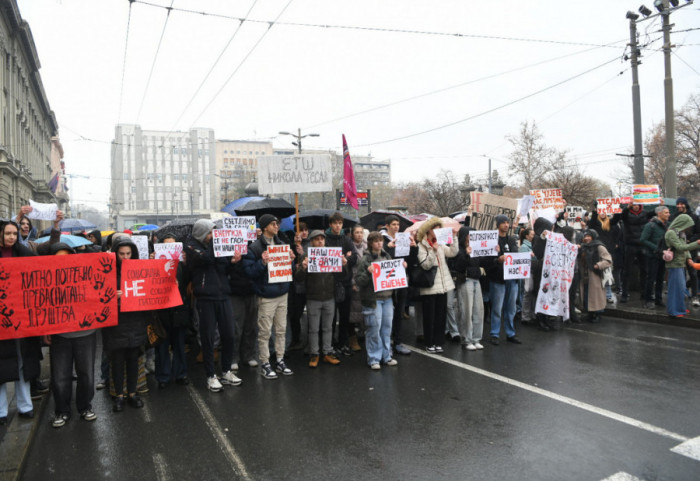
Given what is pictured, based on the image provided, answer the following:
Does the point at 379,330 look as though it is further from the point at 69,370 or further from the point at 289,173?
the point at 69,370

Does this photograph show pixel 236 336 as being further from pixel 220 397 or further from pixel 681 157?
pixel 681 157

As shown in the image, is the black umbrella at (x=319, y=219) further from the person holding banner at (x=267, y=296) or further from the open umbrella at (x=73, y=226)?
the open umbrella at (x=73, y=226)

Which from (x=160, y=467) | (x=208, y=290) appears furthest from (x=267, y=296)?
(x=160, y=467)

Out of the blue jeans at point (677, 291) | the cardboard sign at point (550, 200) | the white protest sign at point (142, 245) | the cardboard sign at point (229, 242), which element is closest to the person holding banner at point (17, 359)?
the cardboard sign at point (229, 242)

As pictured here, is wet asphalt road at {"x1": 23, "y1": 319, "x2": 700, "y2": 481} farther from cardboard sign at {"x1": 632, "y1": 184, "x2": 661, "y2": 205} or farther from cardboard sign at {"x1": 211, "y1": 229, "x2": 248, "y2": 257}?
cardboard sign at {"x1": 632, "y1": 184, "x2": 661, "y2": 205}

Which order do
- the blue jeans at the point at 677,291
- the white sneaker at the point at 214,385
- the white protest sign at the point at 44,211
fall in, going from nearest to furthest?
the white sneaker at the point at 214,385
the white protest sign at the point at 44,211
the blue jeans at the point at 677,291

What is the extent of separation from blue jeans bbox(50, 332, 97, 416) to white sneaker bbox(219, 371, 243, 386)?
149 centimetres

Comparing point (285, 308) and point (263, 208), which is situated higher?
point (263, 208)

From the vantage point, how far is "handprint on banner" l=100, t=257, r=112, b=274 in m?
5.15

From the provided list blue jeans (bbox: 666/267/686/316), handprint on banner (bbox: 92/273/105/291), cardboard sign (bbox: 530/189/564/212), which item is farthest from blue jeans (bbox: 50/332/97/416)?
cardboard sign (bbox: 530/189/564/212)

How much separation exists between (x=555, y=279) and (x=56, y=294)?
768cm

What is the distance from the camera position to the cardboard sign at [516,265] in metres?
7.61

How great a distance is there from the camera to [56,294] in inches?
191

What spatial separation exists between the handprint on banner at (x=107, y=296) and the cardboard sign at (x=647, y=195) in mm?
11860
